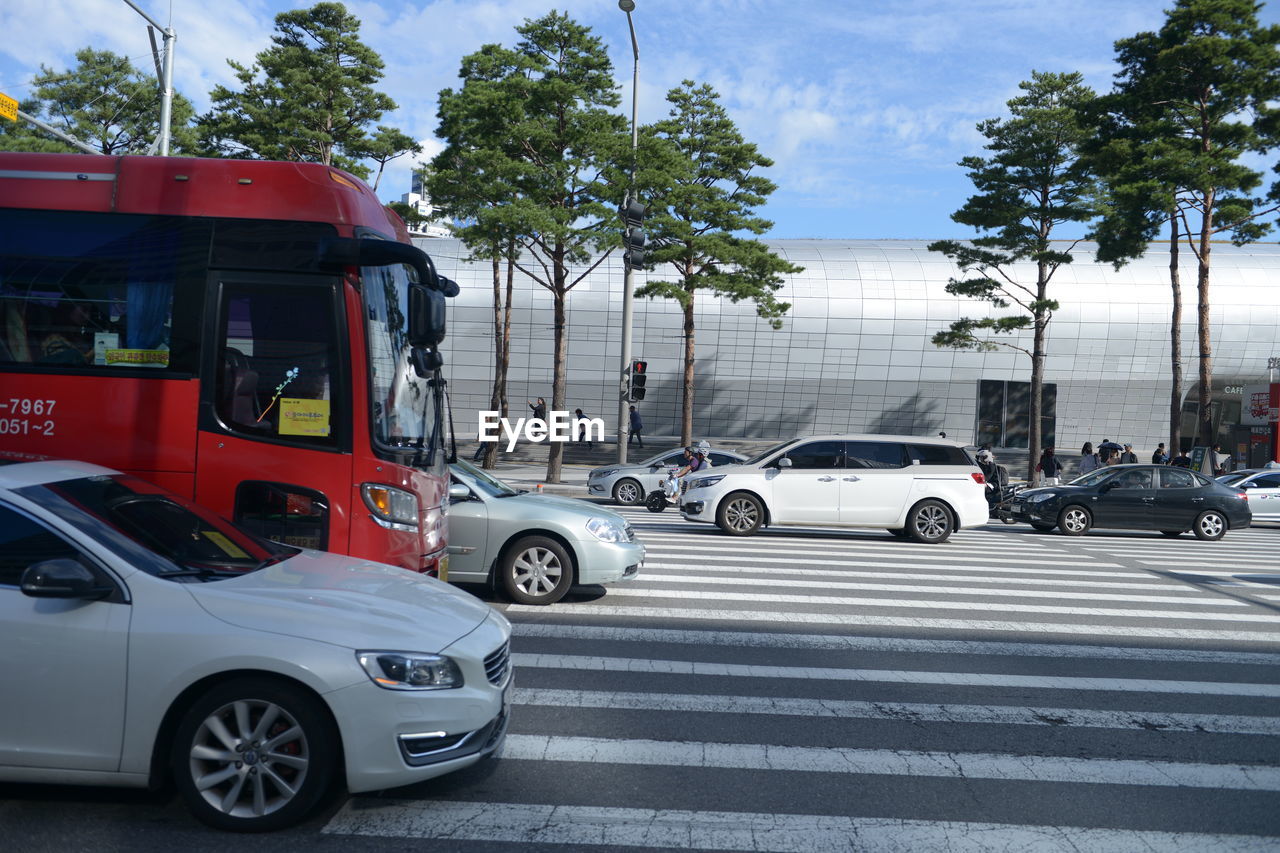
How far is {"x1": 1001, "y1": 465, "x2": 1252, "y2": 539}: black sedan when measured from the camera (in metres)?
20.8

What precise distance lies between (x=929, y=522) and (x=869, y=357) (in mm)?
34402

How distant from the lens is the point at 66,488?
4961 mm

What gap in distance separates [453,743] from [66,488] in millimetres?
2234

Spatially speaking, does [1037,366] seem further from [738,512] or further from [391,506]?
[391,506]

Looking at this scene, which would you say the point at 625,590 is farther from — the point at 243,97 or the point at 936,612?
the point at 243,97

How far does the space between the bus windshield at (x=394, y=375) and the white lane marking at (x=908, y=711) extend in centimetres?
212

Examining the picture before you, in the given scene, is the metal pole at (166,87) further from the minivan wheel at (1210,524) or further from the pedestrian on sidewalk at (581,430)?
the pedestrian on sidewalk at (581,430)

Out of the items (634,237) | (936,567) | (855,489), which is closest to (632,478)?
(634,237)

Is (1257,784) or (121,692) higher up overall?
(121,692)

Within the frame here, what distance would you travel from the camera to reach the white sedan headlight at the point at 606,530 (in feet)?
32.9

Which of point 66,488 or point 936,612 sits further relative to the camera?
point 936,612

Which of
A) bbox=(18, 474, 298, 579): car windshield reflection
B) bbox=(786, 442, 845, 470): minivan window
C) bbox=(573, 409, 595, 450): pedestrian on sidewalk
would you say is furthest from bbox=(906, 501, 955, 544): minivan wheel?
bbox=(573, 409, 595, 450): pedestrian on sidewalk

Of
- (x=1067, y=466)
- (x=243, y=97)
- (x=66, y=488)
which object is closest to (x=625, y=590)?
(x=66, y=488)

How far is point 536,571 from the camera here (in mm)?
9977
